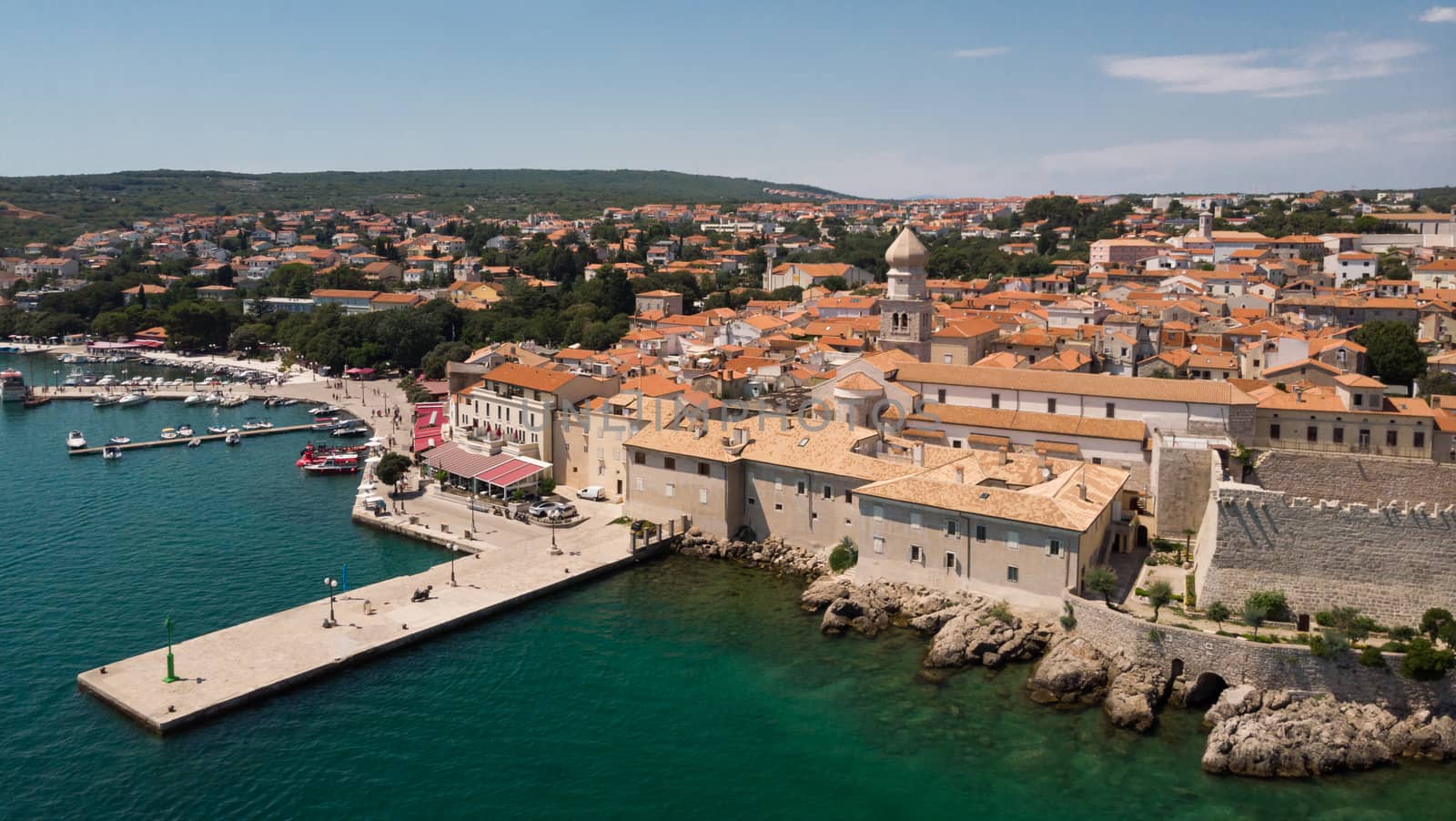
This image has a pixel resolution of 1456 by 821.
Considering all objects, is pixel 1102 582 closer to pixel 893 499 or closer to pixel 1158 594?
pixel 1158 594

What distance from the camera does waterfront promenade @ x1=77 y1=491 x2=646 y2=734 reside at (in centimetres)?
2244

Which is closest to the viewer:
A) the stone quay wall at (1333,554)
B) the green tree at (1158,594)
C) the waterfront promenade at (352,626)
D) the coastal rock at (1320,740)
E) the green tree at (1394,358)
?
the coastal rock at (1320,740)

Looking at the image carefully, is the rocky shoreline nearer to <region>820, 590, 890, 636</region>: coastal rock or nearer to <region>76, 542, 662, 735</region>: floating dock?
<region>820, 590, 890, 636</region>: coastal rock

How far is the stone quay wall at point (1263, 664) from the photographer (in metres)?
21.0

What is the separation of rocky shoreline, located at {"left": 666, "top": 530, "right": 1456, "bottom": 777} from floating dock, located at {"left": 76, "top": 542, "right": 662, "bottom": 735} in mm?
7834

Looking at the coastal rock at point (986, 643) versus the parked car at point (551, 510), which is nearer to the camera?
the coastal rock at point (986, 643)

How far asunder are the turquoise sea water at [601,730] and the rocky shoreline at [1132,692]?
404mm

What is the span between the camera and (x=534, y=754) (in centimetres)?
2119

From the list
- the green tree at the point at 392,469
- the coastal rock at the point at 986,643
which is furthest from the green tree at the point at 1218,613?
the green tree at the point at 392,469

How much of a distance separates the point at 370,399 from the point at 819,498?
40067mm

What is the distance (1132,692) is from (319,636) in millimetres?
18283

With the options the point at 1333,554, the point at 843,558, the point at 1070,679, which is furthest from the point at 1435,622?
the point at 843,558

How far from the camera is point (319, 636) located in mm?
25234

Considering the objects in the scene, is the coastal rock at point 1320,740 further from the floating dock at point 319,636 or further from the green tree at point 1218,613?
the floating dock at point 319,636
